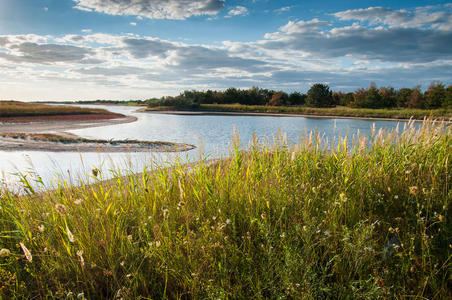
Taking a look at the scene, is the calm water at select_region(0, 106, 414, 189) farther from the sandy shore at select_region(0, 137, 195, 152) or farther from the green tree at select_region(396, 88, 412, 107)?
the green tree at select_region(396, 88, 412, 107)

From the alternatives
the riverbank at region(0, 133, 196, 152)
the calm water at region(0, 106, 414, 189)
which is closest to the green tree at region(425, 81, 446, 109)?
the calm water at region(0, 106, 414, 189)

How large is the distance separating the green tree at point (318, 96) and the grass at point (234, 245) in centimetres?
5217

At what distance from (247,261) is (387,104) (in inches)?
2137

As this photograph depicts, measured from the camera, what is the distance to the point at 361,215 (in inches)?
122

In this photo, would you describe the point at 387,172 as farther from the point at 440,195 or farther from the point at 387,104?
the point at 387,104

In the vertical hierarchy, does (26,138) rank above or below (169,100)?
below

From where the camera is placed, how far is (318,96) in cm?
5331

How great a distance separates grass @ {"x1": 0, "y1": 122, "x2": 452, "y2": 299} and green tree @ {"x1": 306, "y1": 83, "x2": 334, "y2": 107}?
171ft

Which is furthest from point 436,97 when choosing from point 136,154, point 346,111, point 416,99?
point 136,154

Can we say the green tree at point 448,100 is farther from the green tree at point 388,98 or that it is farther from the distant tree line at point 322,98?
the green tree at point 388,98

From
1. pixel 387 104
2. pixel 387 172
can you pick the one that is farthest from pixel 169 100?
pixel 387 172

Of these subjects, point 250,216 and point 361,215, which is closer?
point 250,216

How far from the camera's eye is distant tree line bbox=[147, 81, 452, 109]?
143 ft

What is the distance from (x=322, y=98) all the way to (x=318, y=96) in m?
1.06
